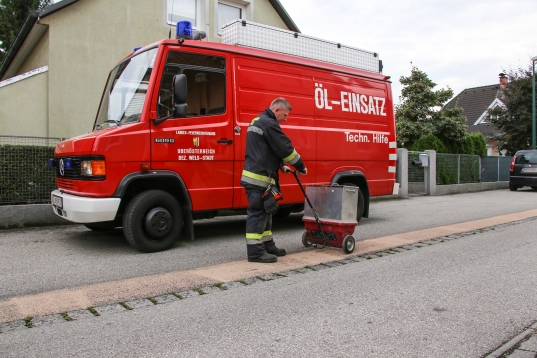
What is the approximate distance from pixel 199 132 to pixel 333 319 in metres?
3.53

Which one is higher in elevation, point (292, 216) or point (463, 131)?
point (463, 131)

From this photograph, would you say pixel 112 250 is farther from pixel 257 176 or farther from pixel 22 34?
pixel 22 34

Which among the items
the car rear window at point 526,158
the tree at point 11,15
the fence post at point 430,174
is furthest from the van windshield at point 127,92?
the car rear window at point 526,158

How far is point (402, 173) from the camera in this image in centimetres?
1473

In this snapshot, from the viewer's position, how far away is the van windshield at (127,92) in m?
6.16

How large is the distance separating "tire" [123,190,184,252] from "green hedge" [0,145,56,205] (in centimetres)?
321

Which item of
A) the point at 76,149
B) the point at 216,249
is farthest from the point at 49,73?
the point at 216,249

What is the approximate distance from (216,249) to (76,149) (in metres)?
2.24

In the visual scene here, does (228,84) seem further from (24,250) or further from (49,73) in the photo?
(49,73)

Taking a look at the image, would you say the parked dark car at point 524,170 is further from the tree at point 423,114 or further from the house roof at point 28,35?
the house roof at point 28,35

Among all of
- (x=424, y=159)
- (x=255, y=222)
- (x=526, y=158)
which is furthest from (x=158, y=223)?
(x=526, y=158)

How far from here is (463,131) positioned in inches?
872

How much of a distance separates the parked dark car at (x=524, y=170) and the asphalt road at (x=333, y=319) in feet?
45.0

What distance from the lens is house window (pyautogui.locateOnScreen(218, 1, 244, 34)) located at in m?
14.3
